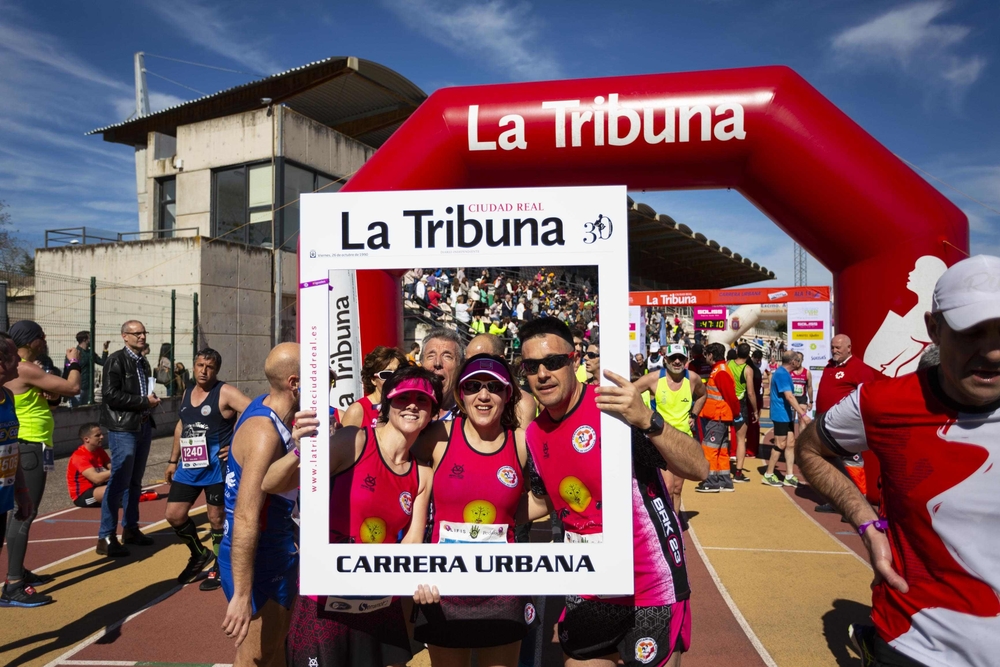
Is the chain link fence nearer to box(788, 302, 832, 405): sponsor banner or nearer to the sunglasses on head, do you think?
the sunglasses on head

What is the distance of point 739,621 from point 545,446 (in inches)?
106

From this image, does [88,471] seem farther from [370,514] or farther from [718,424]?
[718,424]

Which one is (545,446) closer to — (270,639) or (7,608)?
(270,639)

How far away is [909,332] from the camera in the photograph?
180 inches

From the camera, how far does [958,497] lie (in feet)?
5.49

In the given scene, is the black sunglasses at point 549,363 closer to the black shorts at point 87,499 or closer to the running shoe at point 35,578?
the running shoe at point 35,578

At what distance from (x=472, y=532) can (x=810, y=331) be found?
39.2 feet

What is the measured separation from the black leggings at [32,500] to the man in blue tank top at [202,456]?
2.81ft

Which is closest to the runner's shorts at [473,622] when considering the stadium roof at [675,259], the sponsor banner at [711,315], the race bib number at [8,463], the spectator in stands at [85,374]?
the race bib number at [8,463]

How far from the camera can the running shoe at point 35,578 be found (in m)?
4.67

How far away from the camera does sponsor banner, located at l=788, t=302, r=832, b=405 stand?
12.4 m

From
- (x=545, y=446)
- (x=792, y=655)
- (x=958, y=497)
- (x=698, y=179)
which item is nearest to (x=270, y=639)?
(x=545, y=446)

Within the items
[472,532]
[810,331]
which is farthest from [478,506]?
[810,331]

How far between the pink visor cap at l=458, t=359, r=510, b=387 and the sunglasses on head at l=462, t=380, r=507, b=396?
0.02 m
